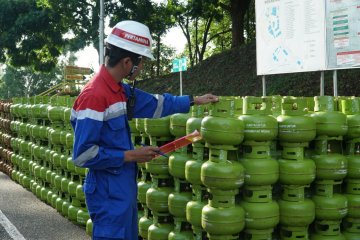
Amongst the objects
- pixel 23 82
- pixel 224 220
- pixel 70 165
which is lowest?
pixel 224 220

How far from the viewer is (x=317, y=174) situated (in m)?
4.59

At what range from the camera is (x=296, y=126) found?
4398mm

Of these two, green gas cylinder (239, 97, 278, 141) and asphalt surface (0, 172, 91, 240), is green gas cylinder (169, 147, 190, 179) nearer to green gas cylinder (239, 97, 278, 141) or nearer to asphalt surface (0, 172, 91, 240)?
green gas cylinder (239, 97, 278, 141)

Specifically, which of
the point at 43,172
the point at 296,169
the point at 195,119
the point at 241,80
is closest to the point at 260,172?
the point at 296,169

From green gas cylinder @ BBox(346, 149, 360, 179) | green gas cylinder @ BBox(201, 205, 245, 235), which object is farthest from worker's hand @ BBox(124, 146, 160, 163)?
green gas cylinder @ BBox(346, 149, 360, 179)

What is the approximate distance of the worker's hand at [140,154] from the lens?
11.8 ft

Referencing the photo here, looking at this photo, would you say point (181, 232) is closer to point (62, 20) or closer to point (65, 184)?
point (65, 184)

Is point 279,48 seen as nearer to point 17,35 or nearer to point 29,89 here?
point 17,35

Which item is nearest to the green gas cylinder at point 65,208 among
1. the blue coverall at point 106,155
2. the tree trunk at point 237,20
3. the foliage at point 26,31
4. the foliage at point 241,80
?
the blue coverall at point 106,155

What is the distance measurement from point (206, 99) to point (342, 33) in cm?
620

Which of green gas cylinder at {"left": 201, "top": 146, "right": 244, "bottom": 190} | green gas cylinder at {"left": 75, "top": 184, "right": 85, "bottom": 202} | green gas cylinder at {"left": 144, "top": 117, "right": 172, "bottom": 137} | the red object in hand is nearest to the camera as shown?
the red object in hand

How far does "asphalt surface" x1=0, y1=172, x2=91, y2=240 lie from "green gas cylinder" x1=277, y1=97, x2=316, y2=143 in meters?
3.51

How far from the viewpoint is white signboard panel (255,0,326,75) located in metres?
10.0

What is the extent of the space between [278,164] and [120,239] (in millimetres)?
1697
